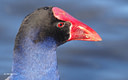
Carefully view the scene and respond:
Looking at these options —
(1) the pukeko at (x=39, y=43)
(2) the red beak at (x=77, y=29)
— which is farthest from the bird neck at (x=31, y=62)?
(2) the red beak at (x=77, y=29)

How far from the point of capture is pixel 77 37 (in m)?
3.61

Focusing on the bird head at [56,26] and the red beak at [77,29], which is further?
the red beak at [77,29]

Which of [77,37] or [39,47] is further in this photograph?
[77,37]

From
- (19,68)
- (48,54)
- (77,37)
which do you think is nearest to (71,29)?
(77,37)

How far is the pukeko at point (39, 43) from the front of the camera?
3.25m

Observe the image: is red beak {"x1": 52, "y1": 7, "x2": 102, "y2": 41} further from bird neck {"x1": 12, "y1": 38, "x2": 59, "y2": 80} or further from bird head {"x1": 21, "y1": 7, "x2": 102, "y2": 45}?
bird neck {"x1": 12, "y1": 38, "x2": 59, "y2": 80}

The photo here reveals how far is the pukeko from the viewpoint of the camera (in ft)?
10.7

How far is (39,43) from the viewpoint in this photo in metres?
3.32

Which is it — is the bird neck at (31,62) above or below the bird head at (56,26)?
below

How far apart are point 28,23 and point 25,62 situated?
12.2 inches

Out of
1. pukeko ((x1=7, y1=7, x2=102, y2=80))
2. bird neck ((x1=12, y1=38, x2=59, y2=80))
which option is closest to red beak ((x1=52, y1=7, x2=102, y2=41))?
pukeko ((x1=7, y1=7, x2=102, y2=80))

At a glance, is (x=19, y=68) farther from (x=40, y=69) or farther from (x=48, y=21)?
(x=48, y=21)

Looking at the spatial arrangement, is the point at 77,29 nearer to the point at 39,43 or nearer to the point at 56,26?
the point at 56,26

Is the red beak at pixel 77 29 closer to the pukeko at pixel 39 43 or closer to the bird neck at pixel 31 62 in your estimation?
the pukeko at pixel 39 43
